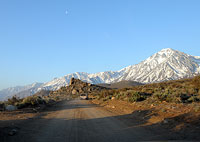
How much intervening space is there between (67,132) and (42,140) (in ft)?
5.32

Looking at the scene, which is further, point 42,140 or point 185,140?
point 42,140

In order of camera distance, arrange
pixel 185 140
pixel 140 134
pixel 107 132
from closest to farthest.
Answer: pixel 185 140 → pixel 140 134 → pixel 107 132

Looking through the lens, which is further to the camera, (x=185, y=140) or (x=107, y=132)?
(x=107, y=132)

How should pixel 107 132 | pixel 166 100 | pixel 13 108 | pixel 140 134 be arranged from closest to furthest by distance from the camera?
pixel 140 134
pixel 107 132
pixel 166 100
pixel 13 108

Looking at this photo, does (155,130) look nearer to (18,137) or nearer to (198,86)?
(18,137)

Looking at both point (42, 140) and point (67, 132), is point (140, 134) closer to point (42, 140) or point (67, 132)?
point (67, 132)

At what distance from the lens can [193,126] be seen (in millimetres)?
9773

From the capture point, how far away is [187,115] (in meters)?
11.7

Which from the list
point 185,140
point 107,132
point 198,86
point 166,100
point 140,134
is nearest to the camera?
point 185,140

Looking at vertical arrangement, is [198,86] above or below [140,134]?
above

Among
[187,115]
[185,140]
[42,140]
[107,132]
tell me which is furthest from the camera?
[187,115]

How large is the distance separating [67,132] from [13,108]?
1355 cm

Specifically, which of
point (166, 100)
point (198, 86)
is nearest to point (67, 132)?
point (166, 100)

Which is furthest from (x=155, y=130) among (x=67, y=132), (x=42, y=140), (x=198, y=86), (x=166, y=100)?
(x=198, y=86)
